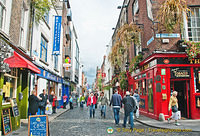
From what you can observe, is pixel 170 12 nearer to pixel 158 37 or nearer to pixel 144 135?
pixel 158 37

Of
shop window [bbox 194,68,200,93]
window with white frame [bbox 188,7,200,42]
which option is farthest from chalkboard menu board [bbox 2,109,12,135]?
window with white frame [bbox 188,7,200,42]

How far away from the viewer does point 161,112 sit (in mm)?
10609

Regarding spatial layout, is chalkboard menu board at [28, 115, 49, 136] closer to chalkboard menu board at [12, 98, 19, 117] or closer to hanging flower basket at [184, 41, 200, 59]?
chalkboard menu board at [12, 98, 19, 117]

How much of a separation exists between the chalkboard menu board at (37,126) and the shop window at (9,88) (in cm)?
238

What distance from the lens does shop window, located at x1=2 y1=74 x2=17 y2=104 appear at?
23.6 feet

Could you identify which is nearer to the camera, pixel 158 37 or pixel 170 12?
pixel 170 12

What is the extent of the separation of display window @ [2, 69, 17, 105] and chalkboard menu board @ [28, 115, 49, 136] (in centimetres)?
229

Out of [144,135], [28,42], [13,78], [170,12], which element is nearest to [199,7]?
[170,12]

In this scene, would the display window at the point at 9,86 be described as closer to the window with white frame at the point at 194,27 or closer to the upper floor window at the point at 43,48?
the upper floor window at the point at 43,48

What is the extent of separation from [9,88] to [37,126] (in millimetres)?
2941

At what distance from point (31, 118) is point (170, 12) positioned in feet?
30.3

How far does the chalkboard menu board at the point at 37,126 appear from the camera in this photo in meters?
5.49

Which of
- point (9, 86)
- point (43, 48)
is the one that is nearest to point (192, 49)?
point (9, 86)

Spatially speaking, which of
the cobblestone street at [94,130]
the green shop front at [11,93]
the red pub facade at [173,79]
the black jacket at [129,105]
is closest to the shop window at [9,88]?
the green shop front at [11,93]
